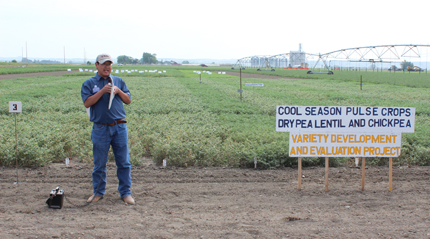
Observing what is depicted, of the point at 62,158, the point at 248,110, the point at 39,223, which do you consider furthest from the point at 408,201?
the point at 248,110

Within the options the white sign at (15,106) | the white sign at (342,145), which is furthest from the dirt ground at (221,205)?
the white sign at (15,106)

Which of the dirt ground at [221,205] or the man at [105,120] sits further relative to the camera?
the man at [105,120]

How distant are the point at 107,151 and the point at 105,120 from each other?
49 centimetres

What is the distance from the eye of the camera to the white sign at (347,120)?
6328 mm

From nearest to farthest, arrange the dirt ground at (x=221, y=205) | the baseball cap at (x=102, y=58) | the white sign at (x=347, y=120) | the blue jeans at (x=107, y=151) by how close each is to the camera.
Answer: the dirt ground at (x=221, y=205) → the baseball cap at (x=102, y=58) → the blue jeans at (x=107, y=151) → the white sign at (x=347, y=120)

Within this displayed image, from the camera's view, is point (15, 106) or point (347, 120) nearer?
point (347, 120)

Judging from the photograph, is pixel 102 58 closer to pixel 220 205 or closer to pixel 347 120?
pixel 220 205

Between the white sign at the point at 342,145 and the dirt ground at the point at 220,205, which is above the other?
the white sign at the point at 342,145

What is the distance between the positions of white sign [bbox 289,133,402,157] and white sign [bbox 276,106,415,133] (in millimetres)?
107

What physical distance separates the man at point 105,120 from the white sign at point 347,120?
8.84ft

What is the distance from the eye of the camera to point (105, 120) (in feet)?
17.3

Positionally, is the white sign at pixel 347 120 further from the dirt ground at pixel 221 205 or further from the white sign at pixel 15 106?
the white sign at pixel 15 106

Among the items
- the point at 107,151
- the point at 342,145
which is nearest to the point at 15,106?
the point at 107,151

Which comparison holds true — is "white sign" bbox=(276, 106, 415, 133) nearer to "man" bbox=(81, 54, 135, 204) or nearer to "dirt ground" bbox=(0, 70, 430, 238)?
"dirt ground" bbox=(0, 70, 430, 238)
